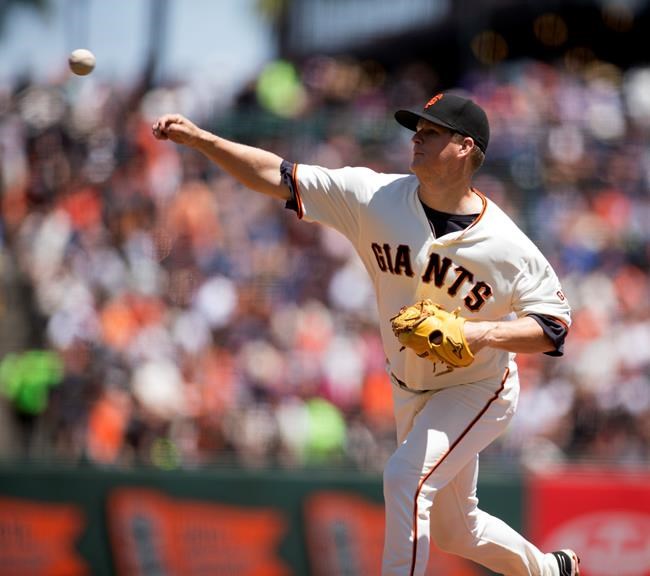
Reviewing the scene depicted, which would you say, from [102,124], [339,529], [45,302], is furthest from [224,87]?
[339,529]

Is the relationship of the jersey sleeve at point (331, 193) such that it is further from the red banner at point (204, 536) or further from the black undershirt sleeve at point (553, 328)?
the red banner at point (204, 536)

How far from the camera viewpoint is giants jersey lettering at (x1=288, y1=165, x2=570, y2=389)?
17.1 ft

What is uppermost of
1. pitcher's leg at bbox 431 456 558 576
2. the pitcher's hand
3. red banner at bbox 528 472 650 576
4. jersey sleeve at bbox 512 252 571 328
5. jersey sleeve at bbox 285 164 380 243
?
the pitcher's hand

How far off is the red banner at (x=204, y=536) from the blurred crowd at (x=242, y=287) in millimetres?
474

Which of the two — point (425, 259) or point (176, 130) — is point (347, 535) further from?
point (176, 130)

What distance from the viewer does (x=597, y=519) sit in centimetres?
931

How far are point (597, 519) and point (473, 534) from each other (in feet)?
13.4

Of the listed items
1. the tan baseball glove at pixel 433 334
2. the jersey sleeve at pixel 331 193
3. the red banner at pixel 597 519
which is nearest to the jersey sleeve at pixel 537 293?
the tan baseball glove at pixel 433 334

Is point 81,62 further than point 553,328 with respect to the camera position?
Yes

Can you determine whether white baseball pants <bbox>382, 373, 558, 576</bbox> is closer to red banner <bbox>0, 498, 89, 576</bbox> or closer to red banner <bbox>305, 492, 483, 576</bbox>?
red banner <bbox>305, 492, 483, 576</bbox>

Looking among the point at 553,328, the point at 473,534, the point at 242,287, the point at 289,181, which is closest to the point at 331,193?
the point at 289,181

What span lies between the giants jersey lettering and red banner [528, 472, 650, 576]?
4.04 meters

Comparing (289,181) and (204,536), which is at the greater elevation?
(289,181)

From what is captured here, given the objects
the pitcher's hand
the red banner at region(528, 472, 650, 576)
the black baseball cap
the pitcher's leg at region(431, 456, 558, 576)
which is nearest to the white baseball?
the pitcher's hand
